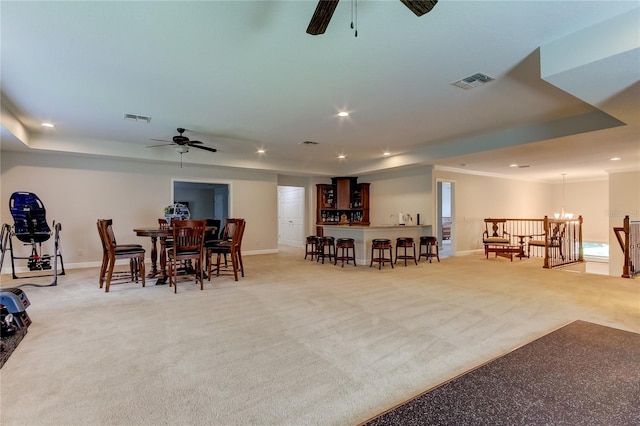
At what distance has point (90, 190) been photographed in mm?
6594

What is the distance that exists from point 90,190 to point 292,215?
5.85 meters

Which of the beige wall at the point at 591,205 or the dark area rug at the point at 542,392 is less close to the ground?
the beige wall at the point at 591,205

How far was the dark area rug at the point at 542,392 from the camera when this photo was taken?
1730mm

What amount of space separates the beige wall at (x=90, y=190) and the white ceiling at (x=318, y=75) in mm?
803

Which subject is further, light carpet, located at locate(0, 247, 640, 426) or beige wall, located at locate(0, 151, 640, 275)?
beige wall, located at locate(0, 151, 640, 275)

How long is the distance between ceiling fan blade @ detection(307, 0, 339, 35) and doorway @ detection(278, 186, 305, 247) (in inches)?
325

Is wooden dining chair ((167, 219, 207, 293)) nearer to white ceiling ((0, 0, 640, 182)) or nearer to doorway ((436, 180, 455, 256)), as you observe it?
white ceiling ((0, 0, 640, 182))

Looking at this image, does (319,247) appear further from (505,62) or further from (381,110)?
(505,62)


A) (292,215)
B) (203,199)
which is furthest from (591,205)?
(203,199)

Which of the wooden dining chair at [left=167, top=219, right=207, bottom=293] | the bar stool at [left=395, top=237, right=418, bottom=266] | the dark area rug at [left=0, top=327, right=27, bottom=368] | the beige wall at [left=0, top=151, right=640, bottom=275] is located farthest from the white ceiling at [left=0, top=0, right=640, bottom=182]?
the dark area rug at [left=0, top=327, right=27, bottom=368]

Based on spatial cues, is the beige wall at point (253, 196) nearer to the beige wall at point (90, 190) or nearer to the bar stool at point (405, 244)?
the beige wall at point (90, 190)

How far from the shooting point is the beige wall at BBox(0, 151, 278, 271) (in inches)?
239

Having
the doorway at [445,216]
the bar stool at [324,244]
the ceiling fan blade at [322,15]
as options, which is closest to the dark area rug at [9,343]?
the ceiling fan blade at [322,15]

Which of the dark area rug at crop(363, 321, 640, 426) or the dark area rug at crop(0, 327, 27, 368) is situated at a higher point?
the dark area rug at crop(0, 327, 27, 368)
